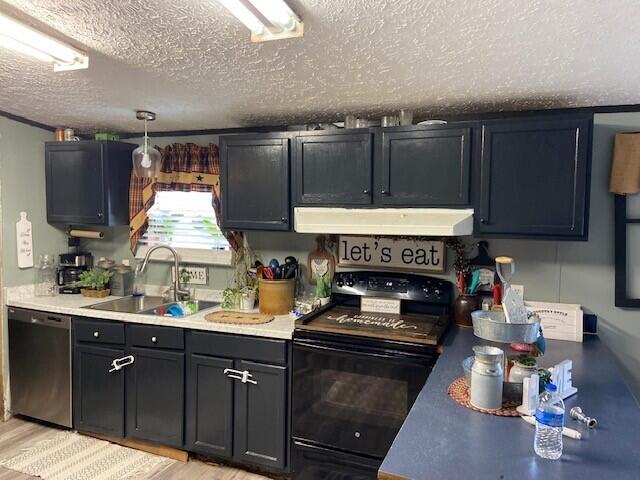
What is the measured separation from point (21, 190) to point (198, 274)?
143 cm

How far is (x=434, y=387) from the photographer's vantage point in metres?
1.68

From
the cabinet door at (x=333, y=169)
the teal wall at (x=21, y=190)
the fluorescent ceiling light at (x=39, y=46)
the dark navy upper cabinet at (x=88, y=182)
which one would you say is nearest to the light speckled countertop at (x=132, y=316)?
the teal wall at (x=21, y=190)

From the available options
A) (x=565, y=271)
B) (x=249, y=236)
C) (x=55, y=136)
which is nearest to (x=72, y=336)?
(x=249, y=236)

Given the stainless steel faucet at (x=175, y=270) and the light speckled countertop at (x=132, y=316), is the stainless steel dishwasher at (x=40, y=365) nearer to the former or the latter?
the light speckled countertop at (x=132, y=316)

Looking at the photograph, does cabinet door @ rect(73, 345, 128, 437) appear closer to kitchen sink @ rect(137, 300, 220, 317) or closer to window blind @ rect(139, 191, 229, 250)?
kitchen sink @ rect(137, 300, 220, 317)

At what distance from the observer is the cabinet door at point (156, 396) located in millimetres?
2818

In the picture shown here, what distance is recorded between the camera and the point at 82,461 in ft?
9.35

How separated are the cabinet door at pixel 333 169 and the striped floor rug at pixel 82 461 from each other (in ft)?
6.10


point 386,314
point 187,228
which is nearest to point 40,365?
point 187,228

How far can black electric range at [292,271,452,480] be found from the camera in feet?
7.56

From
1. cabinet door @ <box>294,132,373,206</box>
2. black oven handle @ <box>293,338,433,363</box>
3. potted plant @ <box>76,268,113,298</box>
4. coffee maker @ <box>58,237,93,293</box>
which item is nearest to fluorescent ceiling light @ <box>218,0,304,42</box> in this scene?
cabinet door @ <box>294,132,373,206</box>

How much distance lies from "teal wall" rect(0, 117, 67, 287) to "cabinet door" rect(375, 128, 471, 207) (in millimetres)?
2630

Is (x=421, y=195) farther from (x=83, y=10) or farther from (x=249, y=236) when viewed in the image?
(x=83, y=10)

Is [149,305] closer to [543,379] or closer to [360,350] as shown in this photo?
[360,350]
